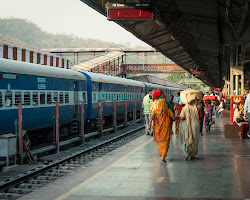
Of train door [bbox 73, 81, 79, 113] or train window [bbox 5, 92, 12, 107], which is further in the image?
train door [bbox 73, 81, 79, 113]

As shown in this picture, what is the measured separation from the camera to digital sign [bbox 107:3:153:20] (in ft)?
48.3

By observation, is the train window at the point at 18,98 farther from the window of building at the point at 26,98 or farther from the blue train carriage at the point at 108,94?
the blue train carriage at the point at 108,94

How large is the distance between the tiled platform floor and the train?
3864mm

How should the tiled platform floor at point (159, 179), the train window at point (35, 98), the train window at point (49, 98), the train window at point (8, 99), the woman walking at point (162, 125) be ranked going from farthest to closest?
the train window at point (49, 98)
the train window at point (35, 98)
the train window at point (8, 99)
the woman walking at point (162, 125)
the tiled platform floor at point (159, 179)

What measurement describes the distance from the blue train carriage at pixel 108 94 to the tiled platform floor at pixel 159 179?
35.3ft

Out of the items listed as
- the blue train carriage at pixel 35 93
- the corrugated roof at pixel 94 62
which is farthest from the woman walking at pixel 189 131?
the corrugated roof at pixel 94 62

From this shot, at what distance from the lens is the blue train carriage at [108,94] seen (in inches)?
941

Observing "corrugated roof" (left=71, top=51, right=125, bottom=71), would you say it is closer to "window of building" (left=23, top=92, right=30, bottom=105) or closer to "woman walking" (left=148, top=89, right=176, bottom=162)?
"window of building" (left=23, top=92, right=30, bottom=105)

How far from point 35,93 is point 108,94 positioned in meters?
11.4

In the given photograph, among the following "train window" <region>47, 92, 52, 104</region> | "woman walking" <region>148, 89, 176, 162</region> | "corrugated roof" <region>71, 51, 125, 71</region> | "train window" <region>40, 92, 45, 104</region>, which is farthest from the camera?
"corrugated roof" <region>71, 51, 125, 71</region>

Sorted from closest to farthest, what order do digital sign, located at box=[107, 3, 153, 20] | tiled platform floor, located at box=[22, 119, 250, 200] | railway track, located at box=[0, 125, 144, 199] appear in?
tiled platform floor, located at box=[22, 119, 250, 200] → railway track, located at box=[0, 125, 144, 199] → digital sign, located at box=[107, 3, 153, 20]

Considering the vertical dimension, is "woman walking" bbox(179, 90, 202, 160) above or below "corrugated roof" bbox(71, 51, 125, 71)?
below

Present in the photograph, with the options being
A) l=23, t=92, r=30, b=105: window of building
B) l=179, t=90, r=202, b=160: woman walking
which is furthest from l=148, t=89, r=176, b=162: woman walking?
l=23, t=92, r=30, b=105: window of building

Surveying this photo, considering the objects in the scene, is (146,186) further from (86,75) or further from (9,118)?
(86,75)
